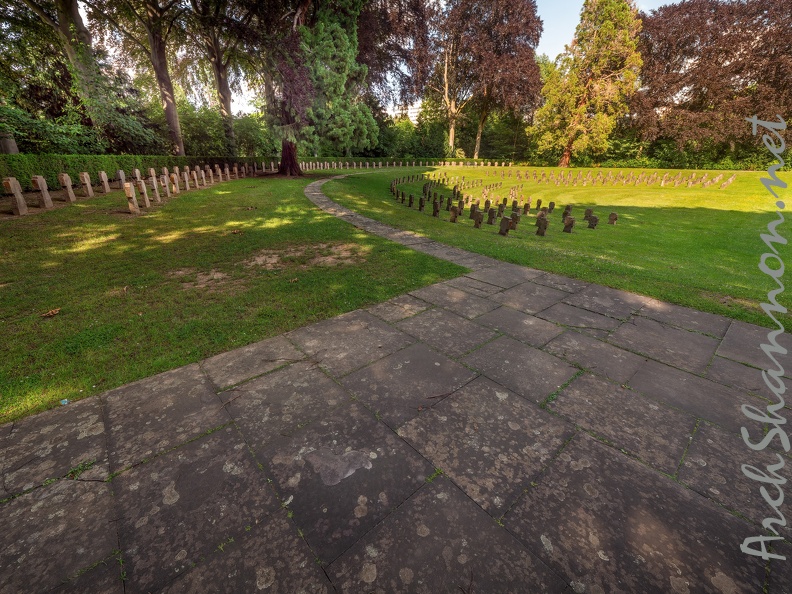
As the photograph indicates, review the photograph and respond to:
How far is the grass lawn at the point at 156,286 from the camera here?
2.94 metres

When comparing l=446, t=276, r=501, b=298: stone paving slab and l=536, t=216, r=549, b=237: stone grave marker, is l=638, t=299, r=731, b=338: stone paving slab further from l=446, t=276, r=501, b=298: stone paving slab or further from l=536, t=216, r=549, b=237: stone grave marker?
l=536, t=216, r=549, b=237: stone grave marker

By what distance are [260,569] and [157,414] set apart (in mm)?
1469

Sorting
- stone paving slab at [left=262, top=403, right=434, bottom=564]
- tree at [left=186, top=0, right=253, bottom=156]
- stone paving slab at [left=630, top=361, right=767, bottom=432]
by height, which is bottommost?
stone paving slab at [left=630, top=361, right=767, bottom=432]

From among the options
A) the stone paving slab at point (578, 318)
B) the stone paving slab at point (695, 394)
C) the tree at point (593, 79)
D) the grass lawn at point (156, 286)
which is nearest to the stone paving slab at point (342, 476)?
the grass lawn at point (156, 286)

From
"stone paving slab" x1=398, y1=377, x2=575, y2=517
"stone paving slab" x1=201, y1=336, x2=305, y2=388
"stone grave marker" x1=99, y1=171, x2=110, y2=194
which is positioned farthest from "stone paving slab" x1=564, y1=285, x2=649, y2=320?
"stone grave marker" x1=99, y1=171, x2=110, y2=194

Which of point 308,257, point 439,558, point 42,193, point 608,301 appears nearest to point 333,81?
point 42,193

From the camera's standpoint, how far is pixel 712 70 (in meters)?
32.3

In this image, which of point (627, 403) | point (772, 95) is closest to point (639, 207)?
point (627, 403)

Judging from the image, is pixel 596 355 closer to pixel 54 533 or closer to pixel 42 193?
pixel 54 533

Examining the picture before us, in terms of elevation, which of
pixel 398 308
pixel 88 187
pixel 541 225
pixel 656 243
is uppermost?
pixel 88 187

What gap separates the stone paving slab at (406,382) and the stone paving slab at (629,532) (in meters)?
0.93

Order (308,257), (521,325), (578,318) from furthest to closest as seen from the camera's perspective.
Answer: (308,257) → (578,318) → (521,325)

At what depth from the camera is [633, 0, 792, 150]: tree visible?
30.4m

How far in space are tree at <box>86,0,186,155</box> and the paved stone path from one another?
2446cm
